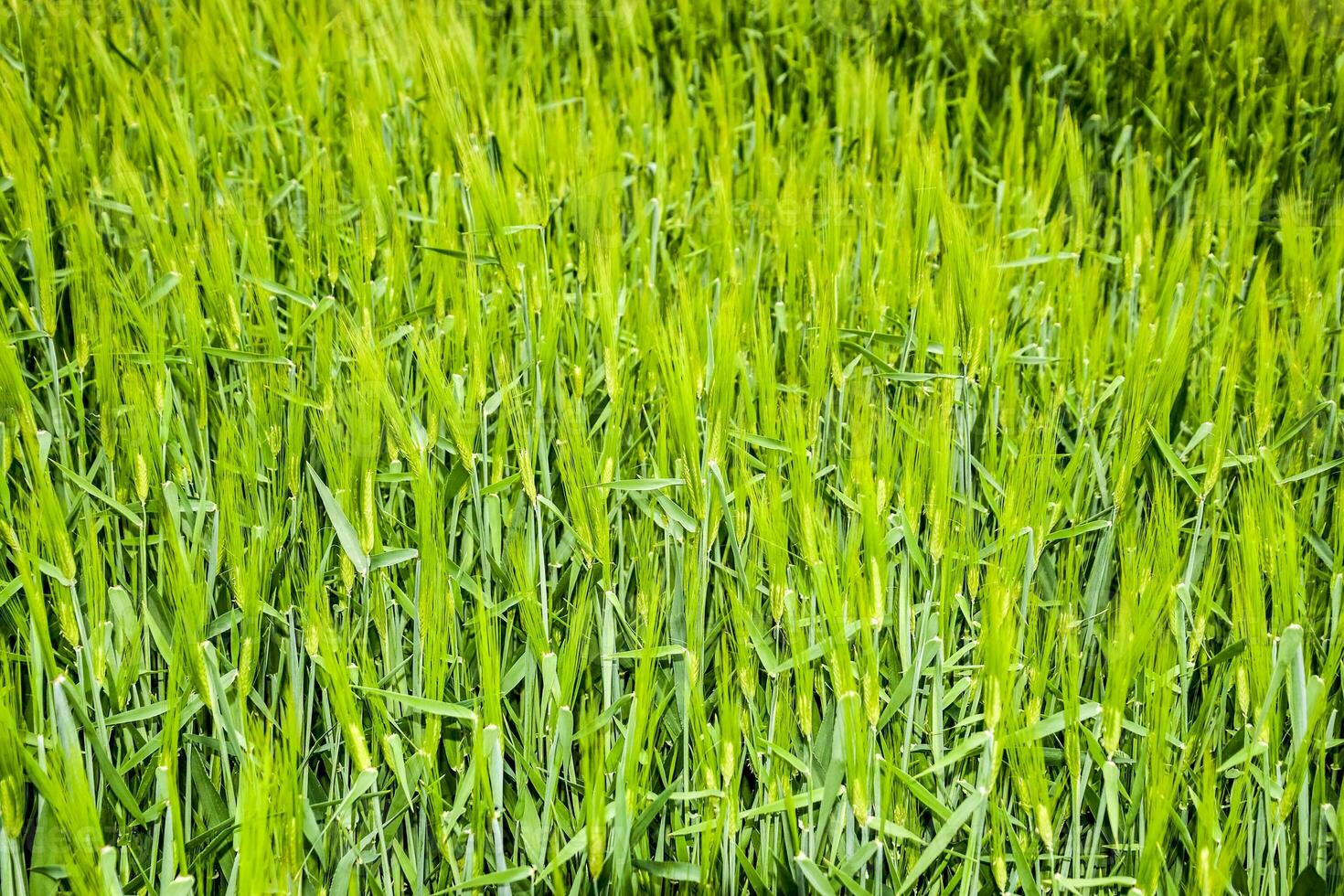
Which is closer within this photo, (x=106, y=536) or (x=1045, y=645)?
(x=1045, y=645)

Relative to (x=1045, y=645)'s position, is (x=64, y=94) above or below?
above

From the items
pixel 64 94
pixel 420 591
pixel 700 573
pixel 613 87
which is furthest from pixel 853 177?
pixel 64 94

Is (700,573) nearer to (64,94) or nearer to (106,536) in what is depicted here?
(106,536)

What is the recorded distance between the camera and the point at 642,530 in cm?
88

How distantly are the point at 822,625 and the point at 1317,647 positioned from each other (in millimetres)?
386

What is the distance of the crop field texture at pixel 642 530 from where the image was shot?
2.32 ft

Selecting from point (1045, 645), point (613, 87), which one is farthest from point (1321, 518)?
point (613, 87)

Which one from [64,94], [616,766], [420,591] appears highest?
[64,94]

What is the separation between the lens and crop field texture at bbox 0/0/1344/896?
708 mm

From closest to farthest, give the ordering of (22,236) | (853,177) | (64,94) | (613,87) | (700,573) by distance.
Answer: (700,573), (22,236), (853,177), (64,94), (613,87)

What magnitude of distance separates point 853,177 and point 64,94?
1.11 metres

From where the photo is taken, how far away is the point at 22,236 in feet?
3.68

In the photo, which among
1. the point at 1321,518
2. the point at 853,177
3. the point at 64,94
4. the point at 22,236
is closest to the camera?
the point at 1321,518

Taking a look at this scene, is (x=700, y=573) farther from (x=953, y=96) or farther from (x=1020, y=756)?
(x=953, y=96)
